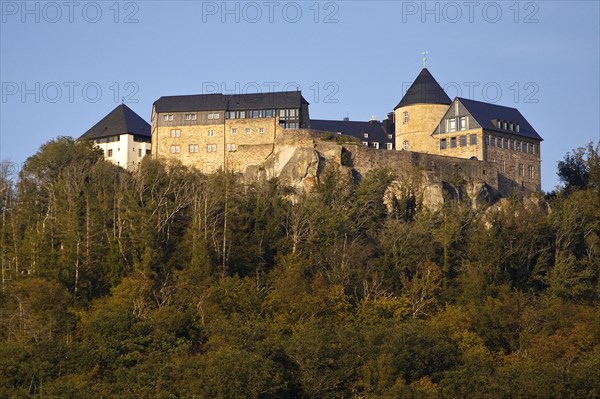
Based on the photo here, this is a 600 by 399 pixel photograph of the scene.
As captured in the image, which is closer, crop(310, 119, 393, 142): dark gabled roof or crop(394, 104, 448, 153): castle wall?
crop(394, 104, 448, 153): castle wall

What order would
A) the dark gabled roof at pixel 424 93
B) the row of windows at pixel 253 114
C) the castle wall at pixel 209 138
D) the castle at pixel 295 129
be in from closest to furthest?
the castle wall at pixel 209 138, the castle at pixel 295 129, the row of windows at pixel 253 114, the dark gabled roof at pixel 424 93

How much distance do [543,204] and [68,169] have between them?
2457cm

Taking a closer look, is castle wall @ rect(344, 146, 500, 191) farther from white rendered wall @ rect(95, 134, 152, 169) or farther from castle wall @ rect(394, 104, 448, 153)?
white rendered wall @ rect(95, 134, 152, 169)

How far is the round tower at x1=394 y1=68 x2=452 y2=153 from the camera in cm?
7869

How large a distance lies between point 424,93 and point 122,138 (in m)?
17.5

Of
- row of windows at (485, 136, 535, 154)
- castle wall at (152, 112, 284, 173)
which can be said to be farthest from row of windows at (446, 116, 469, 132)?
castle wall at (152, 112, 284, 173)

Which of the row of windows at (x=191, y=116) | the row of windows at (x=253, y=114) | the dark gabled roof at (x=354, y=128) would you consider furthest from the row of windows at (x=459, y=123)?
the row of windows at (x=191, y=116)

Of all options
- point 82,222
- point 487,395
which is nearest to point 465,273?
point 487,395

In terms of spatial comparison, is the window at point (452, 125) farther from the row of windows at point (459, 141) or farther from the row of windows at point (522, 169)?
the row of windows at point (522, 169)

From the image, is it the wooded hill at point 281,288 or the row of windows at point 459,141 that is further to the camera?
the row of windows at point 459,141

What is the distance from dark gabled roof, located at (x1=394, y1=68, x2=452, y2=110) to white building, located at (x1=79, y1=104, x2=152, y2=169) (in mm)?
14774

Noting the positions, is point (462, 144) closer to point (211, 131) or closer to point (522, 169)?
point (522, 169)

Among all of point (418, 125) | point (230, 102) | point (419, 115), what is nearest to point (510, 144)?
point (418, 125)

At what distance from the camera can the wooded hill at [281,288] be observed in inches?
2092
